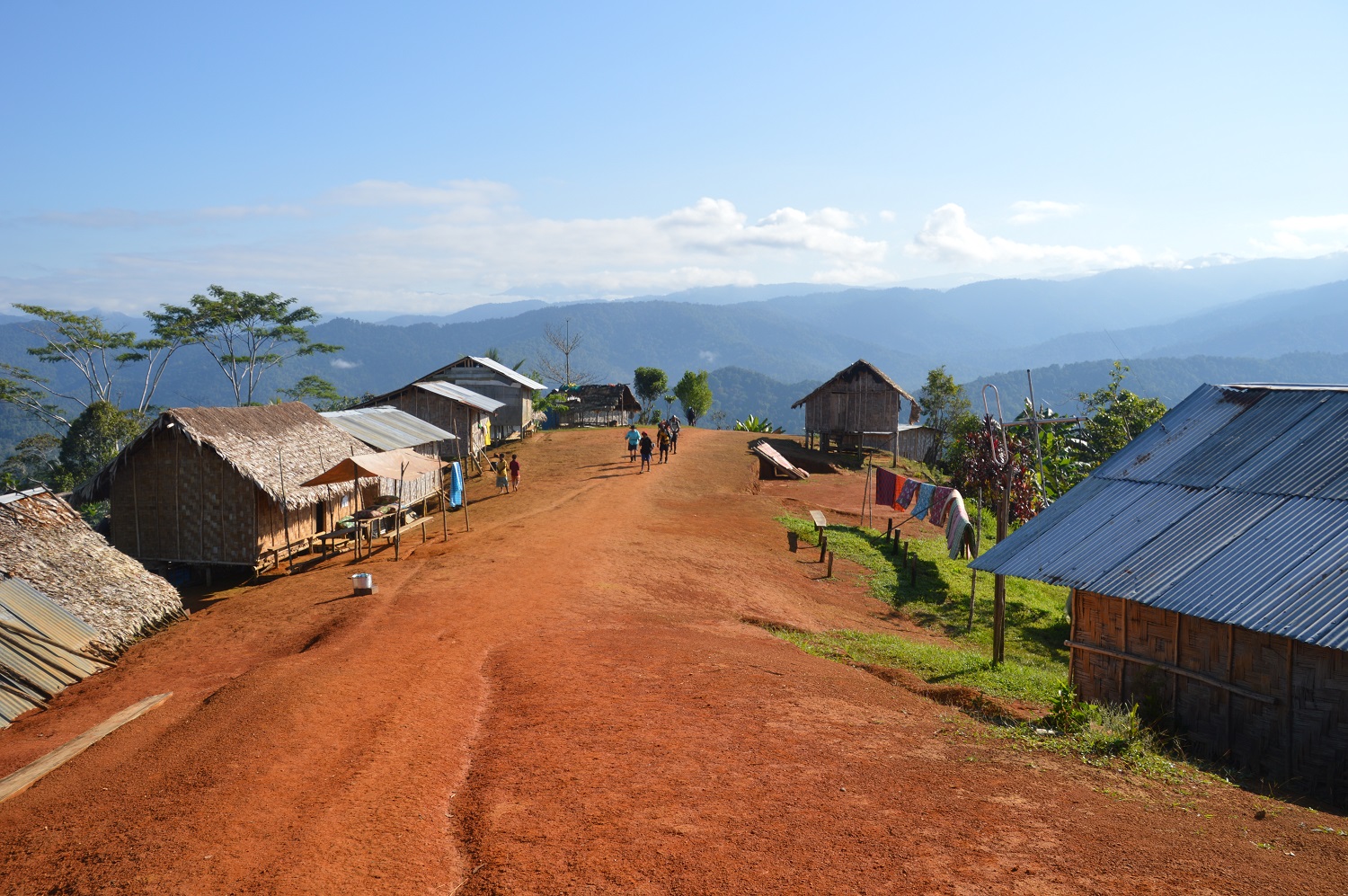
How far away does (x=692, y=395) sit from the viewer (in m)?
64.4

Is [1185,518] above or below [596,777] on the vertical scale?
above

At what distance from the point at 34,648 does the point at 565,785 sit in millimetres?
10388

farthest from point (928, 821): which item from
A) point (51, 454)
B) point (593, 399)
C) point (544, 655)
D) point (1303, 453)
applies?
point (51, 454)

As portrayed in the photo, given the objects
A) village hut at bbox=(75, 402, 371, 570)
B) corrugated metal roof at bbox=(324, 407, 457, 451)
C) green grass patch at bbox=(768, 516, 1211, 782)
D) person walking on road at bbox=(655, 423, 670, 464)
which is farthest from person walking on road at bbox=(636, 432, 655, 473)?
village hut at bbox=(75, 402, 371, 570)

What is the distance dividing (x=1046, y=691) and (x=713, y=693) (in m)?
6.18

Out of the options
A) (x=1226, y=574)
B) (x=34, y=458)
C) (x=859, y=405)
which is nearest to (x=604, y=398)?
(x=859, y=405)

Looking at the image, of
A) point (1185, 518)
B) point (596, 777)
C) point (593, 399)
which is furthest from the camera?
point (593, 399)

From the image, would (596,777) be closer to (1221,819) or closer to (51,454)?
(1221,819)

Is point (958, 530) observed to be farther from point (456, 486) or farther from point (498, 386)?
point (498, 386)

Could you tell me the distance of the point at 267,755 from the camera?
8.72m

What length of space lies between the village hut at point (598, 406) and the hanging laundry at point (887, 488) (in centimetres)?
2956

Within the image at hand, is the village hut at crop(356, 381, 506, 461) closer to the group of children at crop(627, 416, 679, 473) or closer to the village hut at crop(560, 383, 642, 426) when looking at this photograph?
the group of children at crop(627, 416, 679, 473)

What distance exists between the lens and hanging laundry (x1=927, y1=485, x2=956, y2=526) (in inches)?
909

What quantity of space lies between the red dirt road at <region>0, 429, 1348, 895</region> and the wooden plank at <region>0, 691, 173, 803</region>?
8.7 inches
